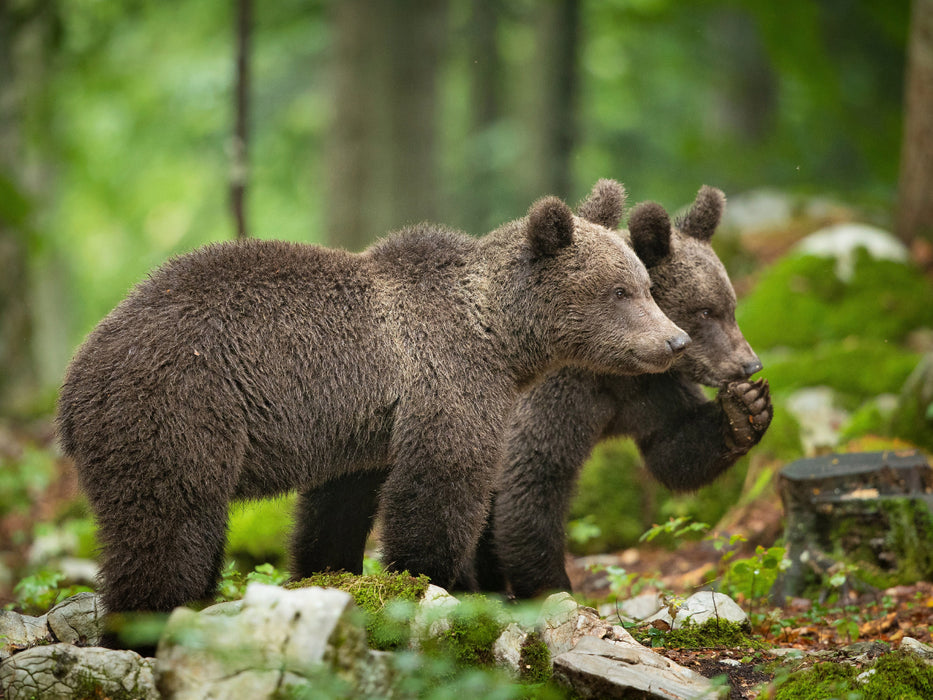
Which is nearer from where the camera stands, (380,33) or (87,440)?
(87,440)

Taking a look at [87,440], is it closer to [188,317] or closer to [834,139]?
[188,317]

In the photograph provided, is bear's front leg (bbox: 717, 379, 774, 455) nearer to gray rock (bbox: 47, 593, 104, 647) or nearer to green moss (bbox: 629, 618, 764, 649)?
green moss (bbox: 629, 618, 764, 649)

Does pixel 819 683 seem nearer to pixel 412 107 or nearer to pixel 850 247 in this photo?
pixel 850 247

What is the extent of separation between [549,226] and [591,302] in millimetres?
508

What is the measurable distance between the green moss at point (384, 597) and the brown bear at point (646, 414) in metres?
1.61

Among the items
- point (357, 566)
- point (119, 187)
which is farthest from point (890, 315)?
point (119, 187)

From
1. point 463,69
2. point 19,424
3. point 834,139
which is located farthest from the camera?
point 463,69

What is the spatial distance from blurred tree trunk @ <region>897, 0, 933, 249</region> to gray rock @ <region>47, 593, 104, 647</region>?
478 inches

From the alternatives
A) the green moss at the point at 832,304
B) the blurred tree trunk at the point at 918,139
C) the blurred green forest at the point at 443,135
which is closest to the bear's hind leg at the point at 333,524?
the blurred green forest at the point at 443,135

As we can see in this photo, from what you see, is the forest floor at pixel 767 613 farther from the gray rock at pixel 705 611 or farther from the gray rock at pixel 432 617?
the gray rock at pixel 432 617

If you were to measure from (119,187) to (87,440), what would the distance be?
22.5 meters

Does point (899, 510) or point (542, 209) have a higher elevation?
point (542, 209)

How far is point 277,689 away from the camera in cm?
402

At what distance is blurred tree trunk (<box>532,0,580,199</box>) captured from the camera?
1903 centimetres
